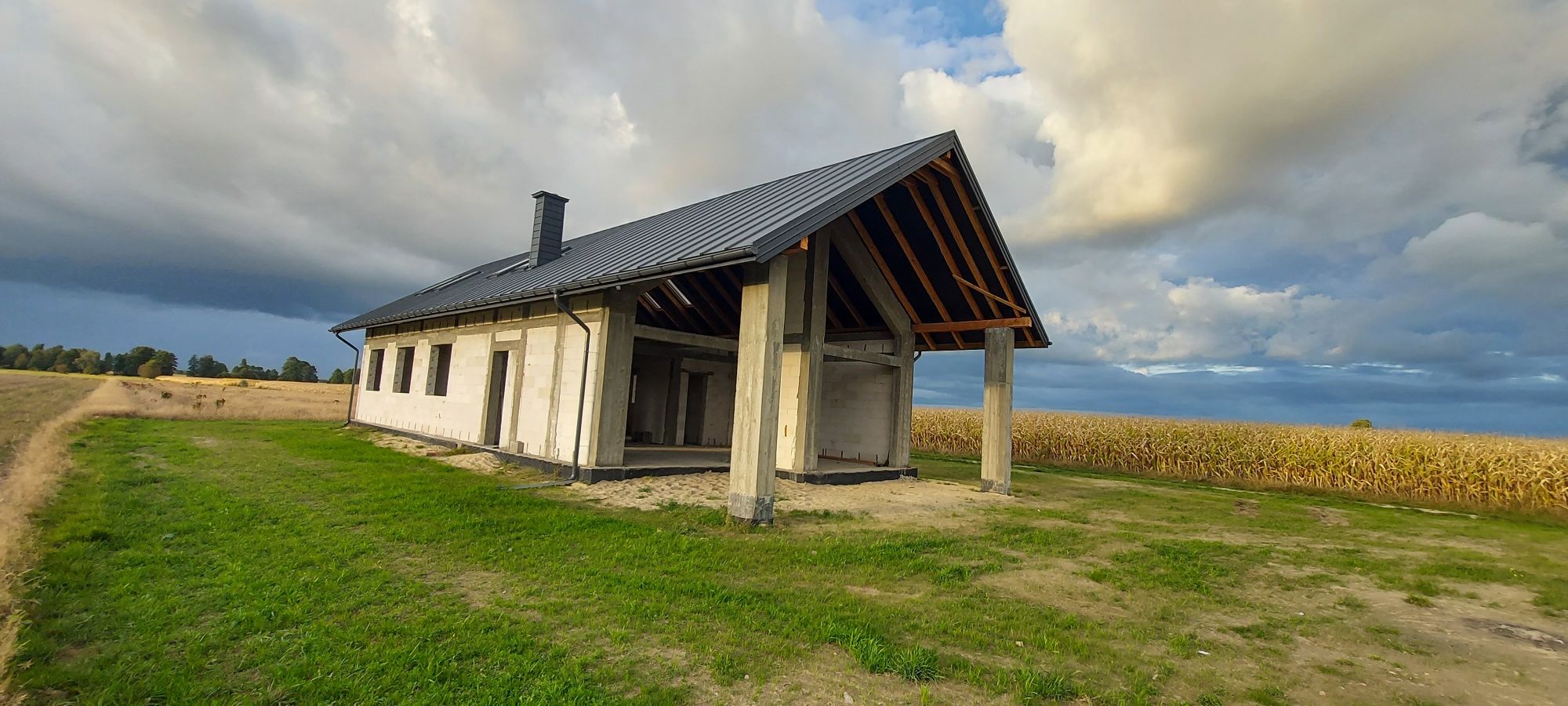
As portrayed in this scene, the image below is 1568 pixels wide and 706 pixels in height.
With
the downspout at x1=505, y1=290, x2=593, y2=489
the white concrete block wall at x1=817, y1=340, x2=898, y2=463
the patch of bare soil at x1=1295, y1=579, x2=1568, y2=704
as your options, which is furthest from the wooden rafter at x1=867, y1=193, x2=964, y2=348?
the patch of bare soil at x1=1295, y1=579, x2=1568, y2=704

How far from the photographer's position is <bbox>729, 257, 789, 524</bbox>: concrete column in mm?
7660

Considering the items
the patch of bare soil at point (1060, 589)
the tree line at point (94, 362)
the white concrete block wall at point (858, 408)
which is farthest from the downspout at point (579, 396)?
the tree line at point (94, 362)

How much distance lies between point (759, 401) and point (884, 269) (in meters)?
6.13

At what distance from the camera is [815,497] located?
10.3 m

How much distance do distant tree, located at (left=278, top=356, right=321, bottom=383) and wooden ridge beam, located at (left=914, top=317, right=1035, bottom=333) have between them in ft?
231

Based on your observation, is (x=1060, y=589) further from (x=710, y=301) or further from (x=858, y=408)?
(x=710, y=301)

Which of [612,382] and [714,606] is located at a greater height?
[612,382]

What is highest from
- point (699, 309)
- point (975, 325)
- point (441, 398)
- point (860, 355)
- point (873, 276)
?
point (873, 276)

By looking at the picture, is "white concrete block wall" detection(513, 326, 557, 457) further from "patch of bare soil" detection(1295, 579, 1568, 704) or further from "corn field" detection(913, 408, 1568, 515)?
"corn field" detection(913, 408, 1568, 515)

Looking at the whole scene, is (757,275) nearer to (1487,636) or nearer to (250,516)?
(250,516)

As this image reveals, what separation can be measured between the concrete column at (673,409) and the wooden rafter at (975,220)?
8.56 meters

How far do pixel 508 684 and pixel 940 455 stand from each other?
64.5 feet

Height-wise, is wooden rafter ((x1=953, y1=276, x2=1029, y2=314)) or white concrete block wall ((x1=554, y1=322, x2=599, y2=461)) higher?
wooden rafter ((x1=953, y1=276, x2=1029, y2=314))

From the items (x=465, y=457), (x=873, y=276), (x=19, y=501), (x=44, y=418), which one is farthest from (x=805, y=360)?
(x=44, y=418)
